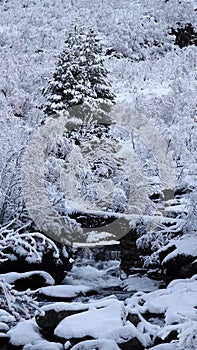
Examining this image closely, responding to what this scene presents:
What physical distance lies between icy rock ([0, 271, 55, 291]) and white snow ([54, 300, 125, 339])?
11.4 feet

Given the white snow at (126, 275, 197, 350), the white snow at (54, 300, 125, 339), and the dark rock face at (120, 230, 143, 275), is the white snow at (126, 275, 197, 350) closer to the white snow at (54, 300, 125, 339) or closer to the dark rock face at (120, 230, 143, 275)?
the white snow at (54, 300, 125, 339)

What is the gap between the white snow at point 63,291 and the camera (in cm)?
989

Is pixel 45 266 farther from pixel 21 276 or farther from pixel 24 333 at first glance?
pixel 24 333

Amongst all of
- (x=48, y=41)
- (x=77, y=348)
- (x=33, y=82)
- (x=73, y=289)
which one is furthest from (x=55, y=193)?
(x=48, y=41)

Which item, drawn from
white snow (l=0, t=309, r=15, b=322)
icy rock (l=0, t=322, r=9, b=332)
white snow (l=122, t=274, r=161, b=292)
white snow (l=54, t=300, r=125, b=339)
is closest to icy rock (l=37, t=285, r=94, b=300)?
white snow (l=122, t=274, r=161, b=292)

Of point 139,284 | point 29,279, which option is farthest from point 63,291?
point 139,284

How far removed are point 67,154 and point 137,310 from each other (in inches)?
317

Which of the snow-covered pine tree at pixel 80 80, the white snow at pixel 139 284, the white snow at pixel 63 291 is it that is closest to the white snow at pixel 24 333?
the white snow at pixel 63 291

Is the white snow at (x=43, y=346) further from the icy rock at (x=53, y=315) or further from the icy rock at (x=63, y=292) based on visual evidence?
the icy rock at (x=63, y=292)

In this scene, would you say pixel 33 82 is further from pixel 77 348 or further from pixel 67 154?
pixel 77 348

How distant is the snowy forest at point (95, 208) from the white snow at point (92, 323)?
2cm

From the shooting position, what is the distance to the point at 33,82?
24.8m

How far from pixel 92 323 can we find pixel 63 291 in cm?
315

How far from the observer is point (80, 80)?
17922mm
